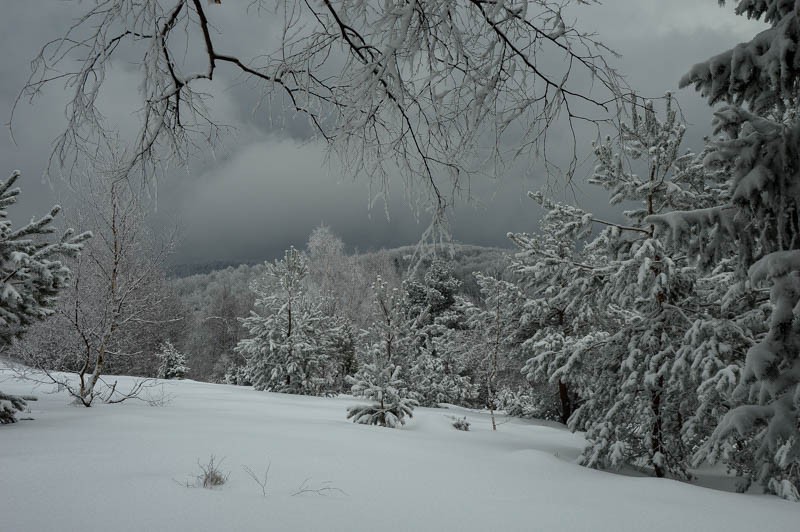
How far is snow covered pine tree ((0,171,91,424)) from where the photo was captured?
17.1 ft

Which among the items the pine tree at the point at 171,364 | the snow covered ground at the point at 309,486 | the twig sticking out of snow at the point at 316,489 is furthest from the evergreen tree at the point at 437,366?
the pine tree at the point at 171,364

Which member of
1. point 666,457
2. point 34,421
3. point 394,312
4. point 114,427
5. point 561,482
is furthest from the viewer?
point 394,312

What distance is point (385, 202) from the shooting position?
2.58 meters

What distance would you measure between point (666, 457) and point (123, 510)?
6.80m

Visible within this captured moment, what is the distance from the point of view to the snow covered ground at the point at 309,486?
2514mm

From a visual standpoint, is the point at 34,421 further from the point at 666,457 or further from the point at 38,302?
the point at 666,457

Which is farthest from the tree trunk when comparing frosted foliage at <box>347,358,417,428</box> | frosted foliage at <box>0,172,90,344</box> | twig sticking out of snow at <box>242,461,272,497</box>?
frosted foliage at <box>0,172,90,344</box>

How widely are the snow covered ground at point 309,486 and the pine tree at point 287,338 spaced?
37.4ft

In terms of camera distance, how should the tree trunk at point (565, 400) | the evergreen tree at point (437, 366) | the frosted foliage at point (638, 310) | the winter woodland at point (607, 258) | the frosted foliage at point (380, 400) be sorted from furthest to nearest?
the evergreen tree at point (437, 366), the tree trunk at point (565, 400), the frosted foliage at point (380, 400), the frosted foliage at point (638, 310), the winter woodland at point (607, 258)

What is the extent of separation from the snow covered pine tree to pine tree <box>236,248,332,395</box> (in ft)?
36.7

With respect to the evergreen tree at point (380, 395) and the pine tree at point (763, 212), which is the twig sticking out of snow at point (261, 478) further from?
the evergreen tree at point (380, 395)

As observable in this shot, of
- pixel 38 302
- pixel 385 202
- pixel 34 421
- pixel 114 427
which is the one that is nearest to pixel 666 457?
pixel 385 202

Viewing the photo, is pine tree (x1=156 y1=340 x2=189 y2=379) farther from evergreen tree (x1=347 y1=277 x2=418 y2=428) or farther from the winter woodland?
evergreen tree (x1=347 y1=277 x2=418 y2=428)

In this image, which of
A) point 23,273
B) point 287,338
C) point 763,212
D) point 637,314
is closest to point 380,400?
point 637,314
